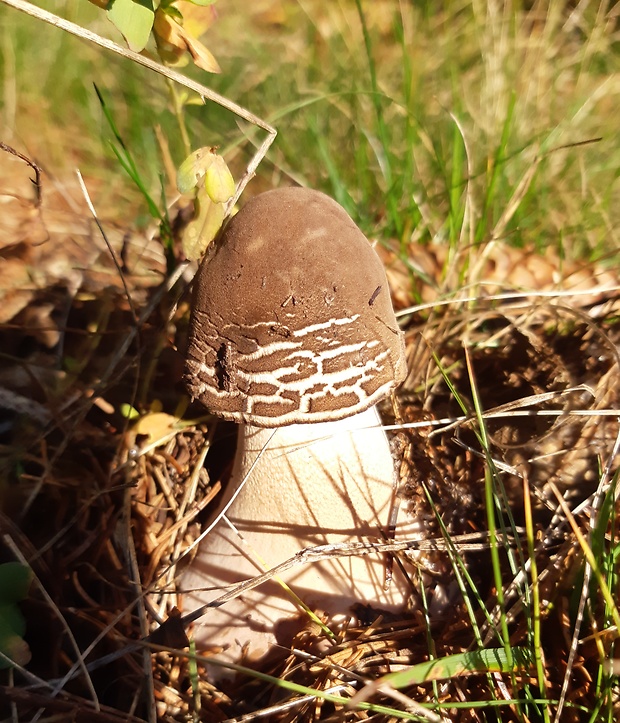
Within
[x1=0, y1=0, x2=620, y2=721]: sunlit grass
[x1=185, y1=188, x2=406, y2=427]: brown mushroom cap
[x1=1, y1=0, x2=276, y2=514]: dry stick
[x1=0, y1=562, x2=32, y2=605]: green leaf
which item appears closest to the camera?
[x1=1, y1=0, x2=276, y2=514]: dry stick

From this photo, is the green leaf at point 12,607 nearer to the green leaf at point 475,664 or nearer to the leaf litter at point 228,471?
the leaf litter at point 228,471

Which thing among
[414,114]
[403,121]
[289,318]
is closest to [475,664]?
[289,318]

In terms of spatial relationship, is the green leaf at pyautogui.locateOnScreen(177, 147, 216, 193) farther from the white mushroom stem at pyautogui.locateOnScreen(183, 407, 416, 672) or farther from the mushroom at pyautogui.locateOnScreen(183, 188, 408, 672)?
the white mushroom stem at pyautogui.locateOnScreen(183, 407, 416, 672)

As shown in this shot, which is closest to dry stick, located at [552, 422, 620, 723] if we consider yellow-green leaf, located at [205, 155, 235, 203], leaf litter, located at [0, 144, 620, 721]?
leaf litter, located at [0, 144, 620, 721]

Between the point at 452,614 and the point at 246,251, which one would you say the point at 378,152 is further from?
the point at 452,614

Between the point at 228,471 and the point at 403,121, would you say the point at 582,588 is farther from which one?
the point at 403,121

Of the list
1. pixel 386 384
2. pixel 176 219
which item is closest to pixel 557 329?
pixel 386 384
